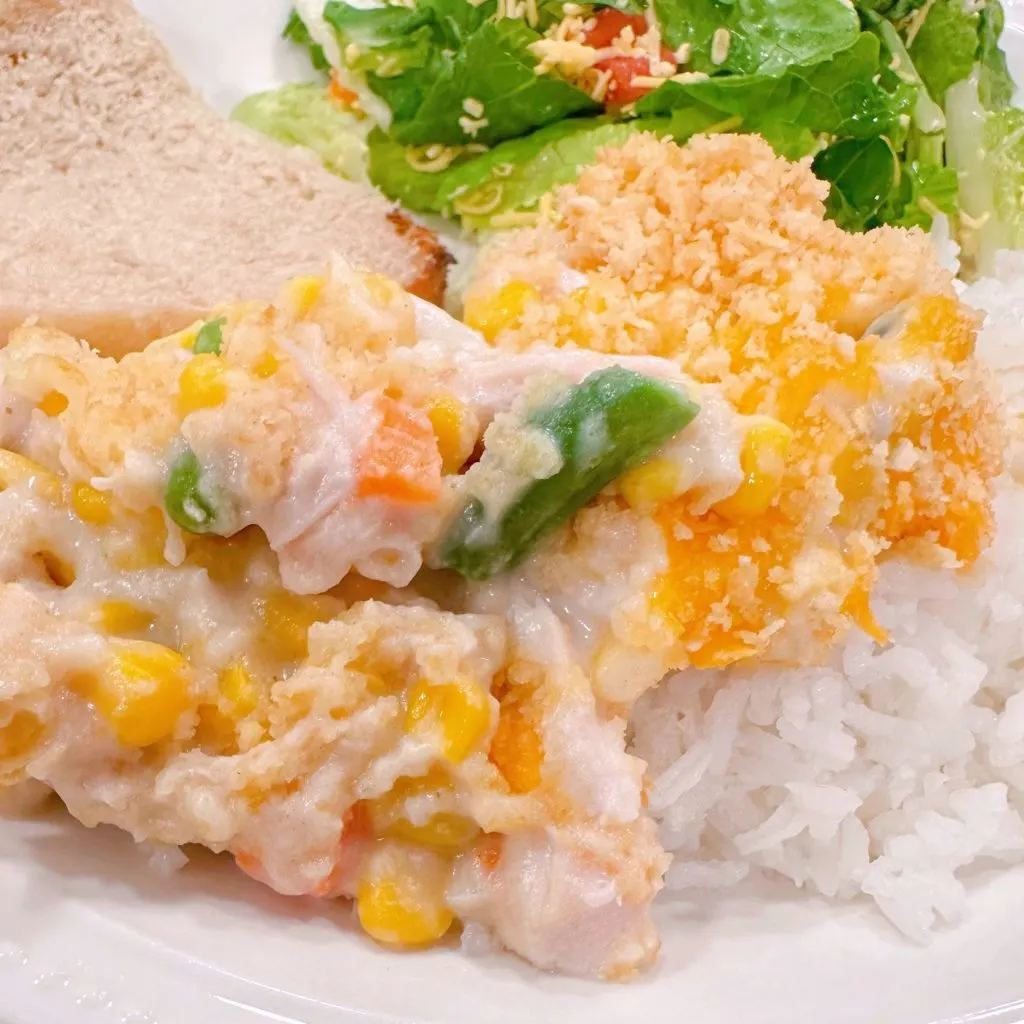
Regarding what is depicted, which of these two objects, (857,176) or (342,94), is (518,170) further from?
(857,176)

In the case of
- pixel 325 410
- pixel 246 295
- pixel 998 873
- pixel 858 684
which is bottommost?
pixel 998 873

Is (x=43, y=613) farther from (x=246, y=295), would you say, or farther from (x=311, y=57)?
(x=311, y=57)

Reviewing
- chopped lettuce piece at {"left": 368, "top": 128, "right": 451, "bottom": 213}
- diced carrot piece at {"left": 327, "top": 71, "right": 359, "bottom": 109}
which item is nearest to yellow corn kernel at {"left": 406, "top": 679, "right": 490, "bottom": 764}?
chopped lettuce piece at {"left": 368, "top": 128, "right": 451, "bottom": 213}

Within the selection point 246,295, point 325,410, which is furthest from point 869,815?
point 246,295

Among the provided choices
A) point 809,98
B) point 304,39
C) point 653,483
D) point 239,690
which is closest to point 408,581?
point 239,690

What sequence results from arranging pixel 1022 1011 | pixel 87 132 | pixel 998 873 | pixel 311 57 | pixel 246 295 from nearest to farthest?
pixel 1022 1011
pixel 998 873
pixel 246 295
pixel 87 132
pixel 311 57

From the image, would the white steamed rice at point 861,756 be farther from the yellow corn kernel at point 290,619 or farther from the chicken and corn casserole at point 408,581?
the yellow corn kernel at point 290,619

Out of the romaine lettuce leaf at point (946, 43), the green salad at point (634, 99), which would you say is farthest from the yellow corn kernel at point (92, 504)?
the romaine lettuce leaf at point (946, 43)
